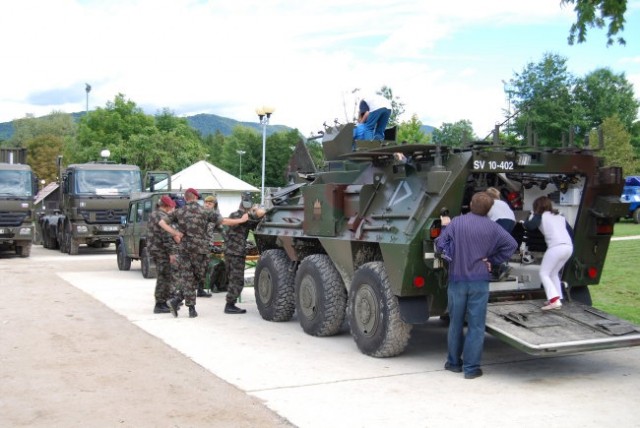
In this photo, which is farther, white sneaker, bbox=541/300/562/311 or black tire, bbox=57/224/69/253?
black tire, bbox=57/224/69/253

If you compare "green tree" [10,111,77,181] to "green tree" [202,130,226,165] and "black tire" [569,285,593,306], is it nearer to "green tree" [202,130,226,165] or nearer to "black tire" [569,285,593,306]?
"green tree" [202,130,226,165]

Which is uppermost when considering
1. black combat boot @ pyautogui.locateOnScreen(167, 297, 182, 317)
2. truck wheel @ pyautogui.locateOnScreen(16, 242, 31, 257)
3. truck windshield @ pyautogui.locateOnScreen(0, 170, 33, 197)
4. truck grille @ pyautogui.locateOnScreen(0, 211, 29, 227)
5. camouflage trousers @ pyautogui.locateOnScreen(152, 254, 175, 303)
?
truck windshield @ pyautogui.locateOnScreen(0, 170, 33, 197)

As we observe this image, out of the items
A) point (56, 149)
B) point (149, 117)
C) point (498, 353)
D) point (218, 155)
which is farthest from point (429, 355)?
point (218, 155)

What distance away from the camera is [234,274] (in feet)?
37.4

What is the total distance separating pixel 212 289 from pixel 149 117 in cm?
4287

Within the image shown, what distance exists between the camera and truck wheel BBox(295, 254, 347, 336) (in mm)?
9359

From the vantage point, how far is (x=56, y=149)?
273 ft

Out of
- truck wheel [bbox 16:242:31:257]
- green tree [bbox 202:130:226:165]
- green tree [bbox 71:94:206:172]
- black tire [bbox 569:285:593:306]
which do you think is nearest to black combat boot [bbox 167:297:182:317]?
black tire [bbox 569:285:593:306]

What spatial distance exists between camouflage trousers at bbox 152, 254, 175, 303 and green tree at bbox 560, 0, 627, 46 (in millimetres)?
6593

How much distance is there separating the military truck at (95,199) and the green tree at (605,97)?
47.9m

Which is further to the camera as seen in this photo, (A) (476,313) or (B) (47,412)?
(A) (476,313)

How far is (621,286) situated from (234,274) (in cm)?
666

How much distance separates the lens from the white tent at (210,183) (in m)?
29.4

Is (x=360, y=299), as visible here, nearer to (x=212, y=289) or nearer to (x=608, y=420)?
(x=608, y=420)
